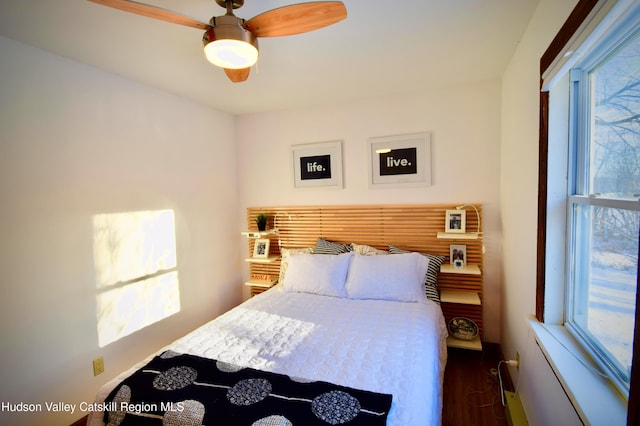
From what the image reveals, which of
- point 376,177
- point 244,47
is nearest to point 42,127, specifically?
point 244,47

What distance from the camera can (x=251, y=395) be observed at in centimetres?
127

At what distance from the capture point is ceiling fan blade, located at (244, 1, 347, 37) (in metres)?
1.17

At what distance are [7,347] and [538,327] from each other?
2878 mm

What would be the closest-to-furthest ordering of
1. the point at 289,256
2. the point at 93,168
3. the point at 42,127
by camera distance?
the point at 42,127 → the point at 93,168 → the point at 289,256

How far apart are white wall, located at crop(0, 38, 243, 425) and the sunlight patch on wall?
0.20ft

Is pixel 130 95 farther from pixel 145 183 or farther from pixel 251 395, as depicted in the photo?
pixel 251 395

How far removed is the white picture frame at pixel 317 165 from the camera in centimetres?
306

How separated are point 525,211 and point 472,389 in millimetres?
1346

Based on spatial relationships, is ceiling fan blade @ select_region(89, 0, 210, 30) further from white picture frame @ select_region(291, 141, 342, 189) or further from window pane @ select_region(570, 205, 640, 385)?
white picture frame @ select_region(291, 141, 342, 189)

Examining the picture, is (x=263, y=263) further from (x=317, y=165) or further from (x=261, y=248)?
(x=317, y=165)

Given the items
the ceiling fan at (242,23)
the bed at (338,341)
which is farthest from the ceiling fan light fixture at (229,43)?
the bed at (338,341)

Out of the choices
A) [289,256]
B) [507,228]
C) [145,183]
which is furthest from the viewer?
[289,256]

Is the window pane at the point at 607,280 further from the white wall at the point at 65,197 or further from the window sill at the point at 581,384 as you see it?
the white wall at the point at 65,197

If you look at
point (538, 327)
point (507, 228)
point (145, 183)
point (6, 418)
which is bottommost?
point (6, 418)
